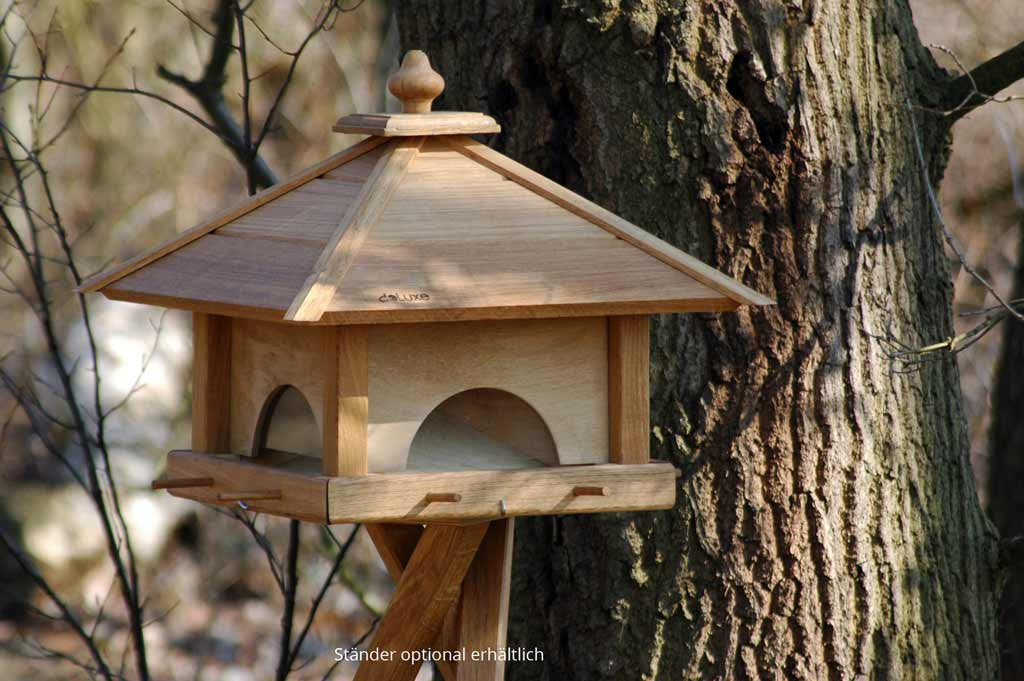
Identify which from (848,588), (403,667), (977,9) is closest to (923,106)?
(848,588)

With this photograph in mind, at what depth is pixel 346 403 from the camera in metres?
1.63

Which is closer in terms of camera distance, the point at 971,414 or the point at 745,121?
the point at 745,121

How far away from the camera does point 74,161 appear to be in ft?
22.2

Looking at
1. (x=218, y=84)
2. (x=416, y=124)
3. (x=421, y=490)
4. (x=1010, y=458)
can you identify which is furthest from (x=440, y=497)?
(x=1010, y=458)

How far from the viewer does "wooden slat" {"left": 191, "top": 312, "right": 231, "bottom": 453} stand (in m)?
1.90

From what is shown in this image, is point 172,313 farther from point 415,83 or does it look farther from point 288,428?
point 415,83

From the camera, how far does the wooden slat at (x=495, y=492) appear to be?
162 cm

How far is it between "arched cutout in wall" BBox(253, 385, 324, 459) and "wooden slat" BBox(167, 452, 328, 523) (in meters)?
0.03

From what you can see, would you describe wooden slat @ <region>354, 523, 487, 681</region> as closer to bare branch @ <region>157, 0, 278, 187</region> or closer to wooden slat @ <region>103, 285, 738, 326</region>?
wooden slat @ <region>103, 285, 738, 326</region>

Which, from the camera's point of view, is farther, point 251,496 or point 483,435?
point 483,435

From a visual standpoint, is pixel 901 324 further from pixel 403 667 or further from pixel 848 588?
pixel 403 667

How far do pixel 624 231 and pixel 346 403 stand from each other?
1.47 ft

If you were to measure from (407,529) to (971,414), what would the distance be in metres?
6.03

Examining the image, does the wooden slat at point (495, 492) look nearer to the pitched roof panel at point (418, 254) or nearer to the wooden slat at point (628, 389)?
the wooden slat at point (628, 389)
